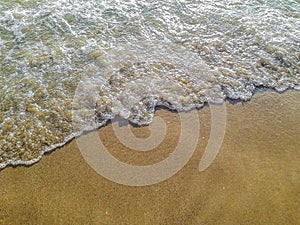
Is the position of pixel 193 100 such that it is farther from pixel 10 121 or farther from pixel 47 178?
pixel 10 121

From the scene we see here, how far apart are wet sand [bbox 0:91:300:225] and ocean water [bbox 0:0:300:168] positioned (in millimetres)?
388

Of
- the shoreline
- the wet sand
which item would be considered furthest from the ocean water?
the wet sand

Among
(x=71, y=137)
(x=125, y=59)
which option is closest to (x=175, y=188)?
(x=71, y=137)

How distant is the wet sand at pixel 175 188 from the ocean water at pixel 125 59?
15.3 inches

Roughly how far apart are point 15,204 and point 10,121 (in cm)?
131

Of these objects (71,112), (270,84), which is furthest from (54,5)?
(270,84)

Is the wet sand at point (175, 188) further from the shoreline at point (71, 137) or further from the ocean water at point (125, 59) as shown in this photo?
the ocean water at point (125, 59)

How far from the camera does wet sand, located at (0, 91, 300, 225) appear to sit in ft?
10.4

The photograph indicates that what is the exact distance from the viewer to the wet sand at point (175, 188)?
3.16 metres

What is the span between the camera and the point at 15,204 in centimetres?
325

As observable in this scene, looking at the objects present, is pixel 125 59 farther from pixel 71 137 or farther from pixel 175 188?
pixel 175 188

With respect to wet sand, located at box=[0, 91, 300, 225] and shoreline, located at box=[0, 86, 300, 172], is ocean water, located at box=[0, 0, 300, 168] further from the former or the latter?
wet sand, located at box=[0, 91, 300, 225]

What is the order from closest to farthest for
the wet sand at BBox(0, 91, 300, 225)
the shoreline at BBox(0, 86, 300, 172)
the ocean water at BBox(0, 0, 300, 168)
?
1. the wet sand at BBox(0, 91, 300, 225)
2. the shoreline at BBox(0, 86, 300, 172)
3. the ocean water at BBox(0, 0, 300, 168)

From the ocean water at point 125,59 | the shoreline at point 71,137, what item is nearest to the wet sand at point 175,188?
the shoreline at point 71,137
